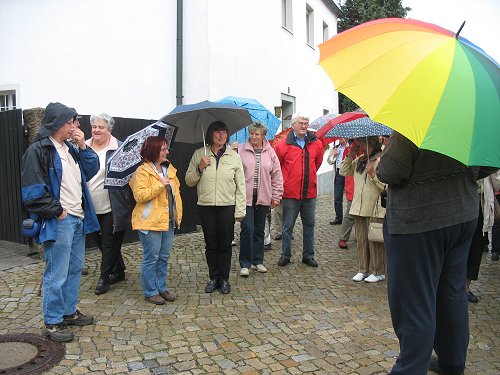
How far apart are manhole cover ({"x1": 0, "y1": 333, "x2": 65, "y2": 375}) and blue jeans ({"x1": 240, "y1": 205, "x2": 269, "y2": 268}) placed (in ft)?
8.30

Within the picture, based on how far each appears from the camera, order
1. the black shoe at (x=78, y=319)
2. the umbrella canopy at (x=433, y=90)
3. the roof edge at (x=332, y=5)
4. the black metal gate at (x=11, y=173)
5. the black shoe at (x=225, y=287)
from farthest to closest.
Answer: the roof edge at (x=332, y=5) → the black metal gate at (x=11, y=173) → the black shoe at (x=225, y=287) → the black shoe at (x=78, y=319) → the umbrella canopy at (x=433, y=90)

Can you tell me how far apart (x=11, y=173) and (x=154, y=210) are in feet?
11.4

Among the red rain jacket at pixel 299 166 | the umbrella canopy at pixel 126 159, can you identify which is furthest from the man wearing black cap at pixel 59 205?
the red rain jacket at pixel 299 166

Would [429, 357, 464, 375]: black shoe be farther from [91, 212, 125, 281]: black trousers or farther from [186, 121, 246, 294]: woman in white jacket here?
[91, 212, 125, 281]: black trousers

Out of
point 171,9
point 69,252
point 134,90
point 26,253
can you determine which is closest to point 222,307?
point 69,252

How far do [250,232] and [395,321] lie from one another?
292 centimetres

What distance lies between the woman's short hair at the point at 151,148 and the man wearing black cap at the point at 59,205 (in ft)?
2.04

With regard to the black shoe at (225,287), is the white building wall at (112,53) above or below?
above

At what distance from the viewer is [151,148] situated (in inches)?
186

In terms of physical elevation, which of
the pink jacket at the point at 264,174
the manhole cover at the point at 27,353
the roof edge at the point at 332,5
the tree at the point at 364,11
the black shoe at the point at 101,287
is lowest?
the manhole cover at the point at 27,353

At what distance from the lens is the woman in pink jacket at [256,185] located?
580 centimetres

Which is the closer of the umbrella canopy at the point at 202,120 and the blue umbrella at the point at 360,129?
the blue umbrella at the point at 360,129

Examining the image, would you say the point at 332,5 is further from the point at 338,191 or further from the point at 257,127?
the point at 257,127

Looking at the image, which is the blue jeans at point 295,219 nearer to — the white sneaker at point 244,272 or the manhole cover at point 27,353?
the white sneaker at point 244,272
